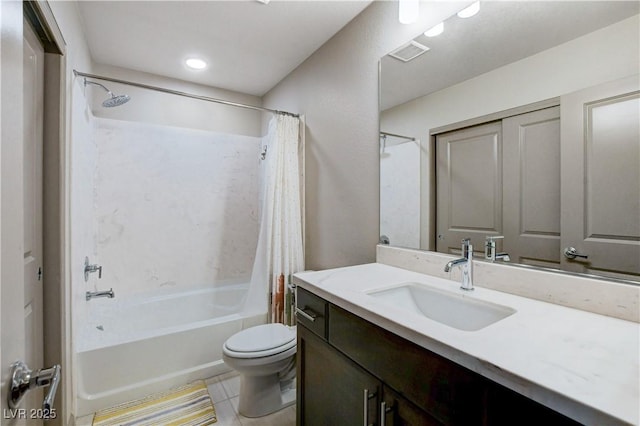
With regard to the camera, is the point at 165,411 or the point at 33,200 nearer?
the point at 33,200

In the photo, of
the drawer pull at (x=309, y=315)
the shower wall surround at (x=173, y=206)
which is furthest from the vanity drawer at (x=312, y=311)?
the shower wall surround at (x=173, y=206)

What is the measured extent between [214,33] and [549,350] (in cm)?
236

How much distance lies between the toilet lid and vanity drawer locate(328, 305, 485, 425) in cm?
81

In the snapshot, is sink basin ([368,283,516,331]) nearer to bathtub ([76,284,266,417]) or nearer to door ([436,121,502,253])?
door ([436,121,502,253])

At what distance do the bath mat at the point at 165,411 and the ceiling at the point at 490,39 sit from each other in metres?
2.10

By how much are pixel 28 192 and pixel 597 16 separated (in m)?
2.09

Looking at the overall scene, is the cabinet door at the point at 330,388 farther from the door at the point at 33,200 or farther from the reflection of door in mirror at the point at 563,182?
the door at the point at 33,200

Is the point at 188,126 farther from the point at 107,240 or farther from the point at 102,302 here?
the point at 102,302

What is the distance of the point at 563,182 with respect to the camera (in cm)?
99

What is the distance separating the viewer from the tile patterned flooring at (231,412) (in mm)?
1657

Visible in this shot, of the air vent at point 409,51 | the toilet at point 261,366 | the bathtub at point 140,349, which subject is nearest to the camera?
the air vent at point 409,51

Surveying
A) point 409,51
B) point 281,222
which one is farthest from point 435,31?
point 281,222

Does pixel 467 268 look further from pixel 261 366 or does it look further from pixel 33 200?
pixel 33 200

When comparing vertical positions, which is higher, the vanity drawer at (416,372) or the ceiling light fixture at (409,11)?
the ceiling light fixture at (409,11)
